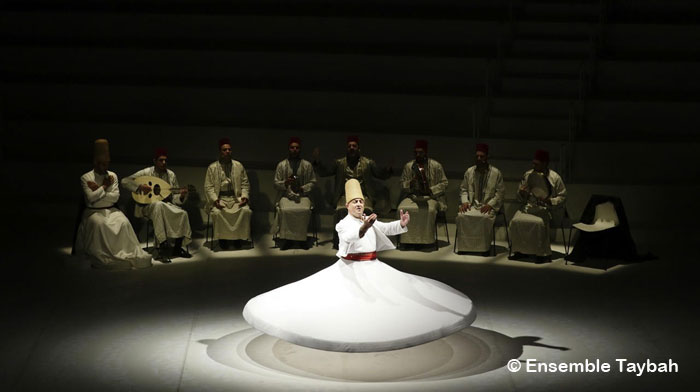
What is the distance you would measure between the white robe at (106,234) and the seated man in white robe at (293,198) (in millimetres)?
1523

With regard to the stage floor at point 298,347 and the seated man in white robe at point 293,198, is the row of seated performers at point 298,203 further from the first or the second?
the stage floor at point 298,347

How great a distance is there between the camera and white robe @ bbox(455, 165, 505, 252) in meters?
9.96

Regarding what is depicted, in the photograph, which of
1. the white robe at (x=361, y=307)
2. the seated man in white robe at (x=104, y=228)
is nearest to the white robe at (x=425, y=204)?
the seated man in white robe at (x=104, y=228)

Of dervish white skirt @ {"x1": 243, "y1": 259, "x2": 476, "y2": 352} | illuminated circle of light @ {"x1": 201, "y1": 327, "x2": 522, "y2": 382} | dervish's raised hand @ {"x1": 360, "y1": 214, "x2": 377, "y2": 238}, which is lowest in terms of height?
illuminated circle of light @ {"x1": 201, "y1": 327, "x2": 522, "y2": 382}

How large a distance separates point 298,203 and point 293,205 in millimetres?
82

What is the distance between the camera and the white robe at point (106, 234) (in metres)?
9.25

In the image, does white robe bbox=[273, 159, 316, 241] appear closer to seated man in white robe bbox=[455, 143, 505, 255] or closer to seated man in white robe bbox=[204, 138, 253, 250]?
seated man in white robe bbox=[204, 138, 253, 250]

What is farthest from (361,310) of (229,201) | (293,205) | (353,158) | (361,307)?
(353,158)

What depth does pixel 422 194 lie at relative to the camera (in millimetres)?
10391

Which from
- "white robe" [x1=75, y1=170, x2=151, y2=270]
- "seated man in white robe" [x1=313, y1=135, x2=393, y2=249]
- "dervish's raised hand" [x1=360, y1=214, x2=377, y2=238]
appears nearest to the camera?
"dervish's raised hand" [x1=360, y1=214, x2=377, y2=238]

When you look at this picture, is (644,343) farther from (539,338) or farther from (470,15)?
(470,15)

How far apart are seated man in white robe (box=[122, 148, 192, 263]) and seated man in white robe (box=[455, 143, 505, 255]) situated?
279 centimetres

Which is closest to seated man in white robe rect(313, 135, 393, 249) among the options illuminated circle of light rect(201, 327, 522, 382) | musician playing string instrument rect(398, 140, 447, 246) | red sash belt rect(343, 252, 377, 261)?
musician playing string instrument rect(398, 140, 447, 246)

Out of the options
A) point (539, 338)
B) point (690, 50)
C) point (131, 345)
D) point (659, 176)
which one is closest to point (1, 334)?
point (131, 345)
